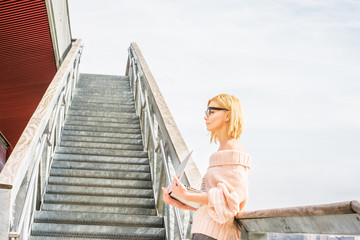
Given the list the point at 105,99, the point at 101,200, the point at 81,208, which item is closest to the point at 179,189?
the point at 81,208

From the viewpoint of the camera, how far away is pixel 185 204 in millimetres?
2033

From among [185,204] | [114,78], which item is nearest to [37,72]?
[114,78]

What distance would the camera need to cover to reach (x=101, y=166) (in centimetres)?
606

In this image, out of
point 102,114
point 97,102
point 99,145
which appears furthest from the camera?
point 97,102

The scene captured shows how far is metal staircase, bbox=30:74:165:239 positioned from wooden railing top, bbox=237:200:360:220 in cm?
299

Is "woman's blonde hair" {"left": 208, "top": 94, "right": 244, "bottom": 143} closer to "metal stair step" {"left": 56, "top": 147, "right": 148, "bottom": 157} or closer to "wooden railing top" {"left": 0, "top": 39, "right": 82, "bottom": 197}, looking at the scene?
"wooden railing top" {"left": 0, "top": 39, "right": 82, "bottom": 197}

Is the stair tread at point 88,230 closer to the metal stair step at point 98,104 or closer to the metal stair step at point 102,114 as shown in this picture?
the metal stair step at point 102,114

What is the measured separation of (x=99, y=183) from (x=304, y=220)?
445 cm

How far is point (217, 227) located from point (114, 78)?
11258 millimetres

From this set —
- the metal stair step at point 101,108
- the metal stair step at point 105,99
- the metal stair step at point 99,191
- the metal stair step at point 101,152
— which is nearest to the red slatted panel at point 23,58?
the metal stair step at point 105,99

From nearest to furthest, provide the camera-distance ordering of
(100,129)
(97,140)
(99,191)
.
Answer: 1. (99,191)
2. (97,140)
3. (100,129)

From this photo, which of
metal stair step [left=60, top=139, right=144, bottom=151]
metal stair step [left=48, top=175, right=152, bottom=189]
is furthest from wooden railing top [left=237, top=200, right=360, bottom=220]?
metal stair step [left=60, top=139, right=144, bottom=151]

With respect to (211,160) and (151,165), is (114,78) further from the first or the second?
(211,160)

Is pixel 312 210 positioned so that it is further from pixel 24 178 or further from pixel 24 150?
pixel 24 178
